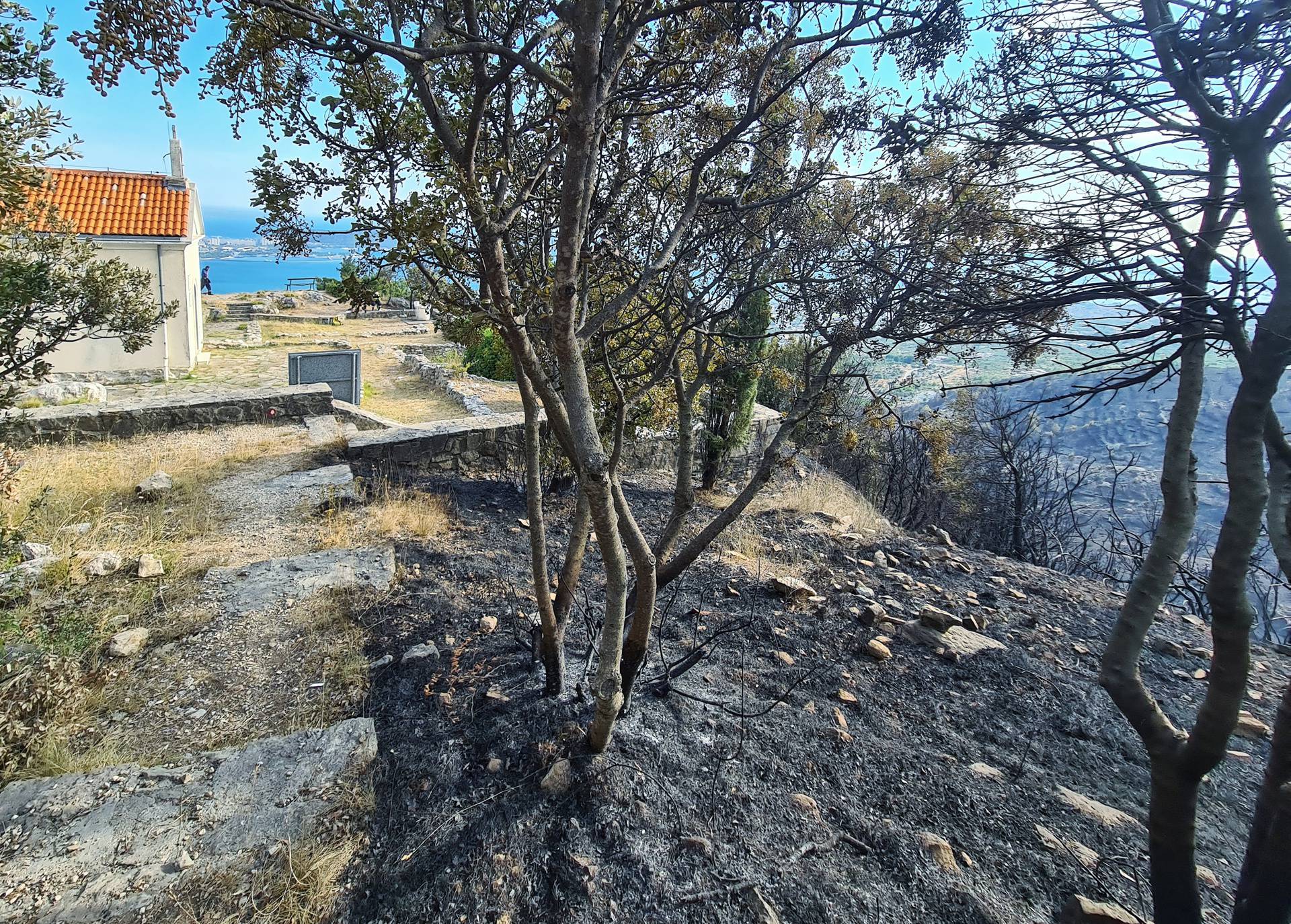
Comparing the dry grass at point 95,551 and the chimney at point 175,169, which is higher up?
the chimney at point 175,169

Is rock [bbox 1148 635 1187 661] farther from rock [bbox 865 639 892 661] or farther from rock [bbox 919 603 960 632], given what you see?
rock [bbox 865 639 892 661]

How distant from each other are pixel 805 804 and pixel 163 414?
8.02 metres

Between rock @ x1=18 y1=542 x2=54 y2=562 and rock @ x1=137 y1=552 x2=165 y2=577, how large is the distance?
0.59 metres

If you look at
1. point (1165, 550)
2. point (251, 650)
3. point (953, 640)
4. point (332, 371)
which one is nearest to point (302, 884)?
point (251, 650)

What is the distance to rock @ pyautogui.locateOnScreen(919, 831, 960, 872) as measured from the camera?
232cm

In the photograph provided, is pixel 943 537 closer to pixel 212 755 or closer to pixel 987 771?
pixel 987 771

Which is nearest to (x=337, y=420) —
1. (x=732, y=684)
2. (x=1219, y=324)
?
(x=732, y=684)

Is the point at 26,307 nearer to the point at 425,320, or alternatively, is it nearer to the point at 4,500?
the point at 4,500

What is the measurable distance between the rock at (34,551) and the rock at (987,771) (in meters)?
5.61

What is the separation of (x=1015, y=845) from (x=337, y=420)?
825 cm

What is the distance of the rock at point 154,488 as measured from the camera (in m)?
5.23

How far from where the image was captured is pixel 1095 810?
2.71 metres

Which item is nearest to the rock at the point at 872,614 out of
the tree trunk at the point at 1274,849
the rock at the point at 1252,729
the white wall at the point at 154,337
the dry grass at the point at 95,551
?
the rock at the point at 1252,729

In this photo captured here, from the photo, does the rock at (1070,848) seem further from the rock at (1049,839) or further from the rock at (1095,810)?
the rock at (1095,810)
